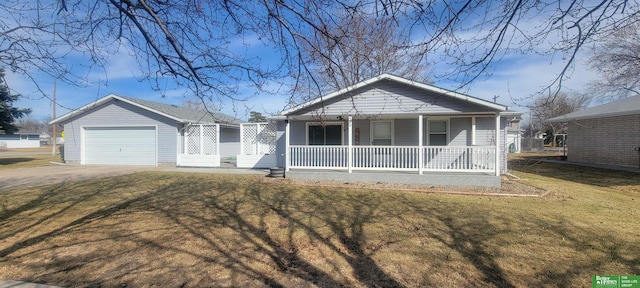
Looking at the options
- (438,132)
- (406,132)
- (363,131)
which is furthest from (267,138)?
(438,132)

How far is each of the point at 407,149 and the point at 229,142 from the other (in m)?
14.2

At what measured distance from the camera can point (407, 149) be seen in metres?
12.2

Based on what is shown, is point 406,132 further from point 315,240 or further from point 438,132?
point 315,240

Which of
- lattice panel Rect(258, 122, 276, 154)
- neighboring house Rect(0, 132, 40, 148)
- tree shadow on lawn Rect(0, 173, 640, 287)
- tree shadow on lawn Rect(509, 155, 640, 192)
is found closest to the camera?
tree shadow on lawn Rect(0, 173, 640, 287)

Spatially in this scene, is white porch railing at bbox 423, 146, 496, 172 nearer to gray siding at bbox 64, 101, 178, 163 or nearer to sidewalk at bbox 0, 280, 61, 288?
sidewalk at bbox 0, 280, 61, 288

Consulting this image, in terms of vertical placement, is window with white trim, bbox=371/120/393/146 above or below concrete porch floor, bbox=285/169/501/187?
above

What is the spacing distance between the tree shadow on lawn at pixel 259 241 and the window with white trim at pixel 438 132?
5187mm

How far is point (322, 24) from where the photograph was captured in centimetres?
390

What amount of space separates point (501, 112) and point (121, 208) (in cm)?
1129

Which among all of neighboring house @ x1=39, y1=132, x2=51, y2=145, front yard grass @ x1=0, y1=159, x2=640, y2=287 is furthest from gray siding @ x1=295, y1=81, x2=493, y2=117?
neighboring house @ x1=39, y1=132, x2=51, y2=145

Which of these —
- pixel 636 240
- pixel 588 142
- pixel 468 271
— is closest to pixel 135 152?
pixel 468 271

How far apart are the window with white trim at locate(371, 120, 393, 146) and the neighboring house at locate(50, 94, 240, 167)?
25.5 ft

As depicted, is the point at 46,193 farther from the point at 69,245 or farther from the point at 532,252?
the point at 532,252

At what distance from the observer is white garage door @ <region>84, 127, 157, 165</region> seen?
17678 mm
